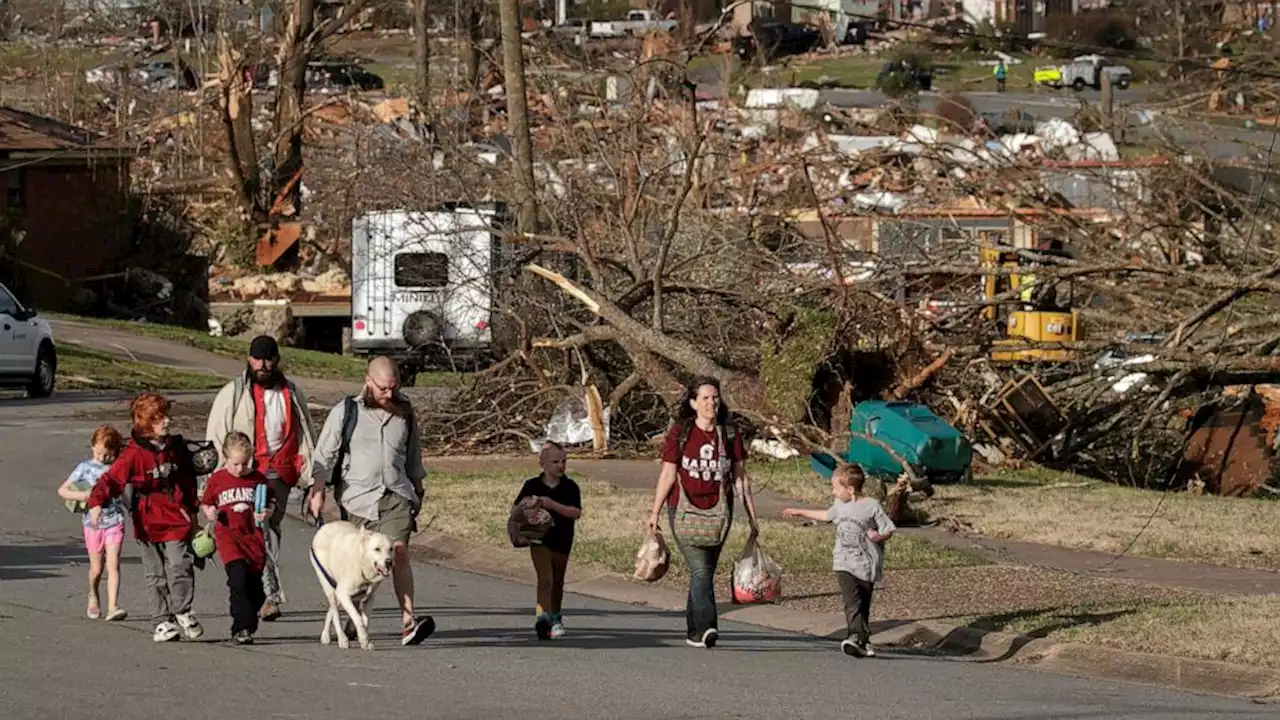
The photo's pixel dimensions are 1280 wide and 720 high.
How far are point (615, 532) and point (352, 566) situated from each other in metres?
5.86

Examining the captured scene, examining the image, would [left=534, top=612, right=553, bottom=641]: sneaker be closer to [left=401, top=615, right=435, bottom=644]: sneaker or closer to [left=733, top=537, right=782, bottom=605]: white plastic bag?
[left=401, top=615, right=435, bottom=644]: sneaker

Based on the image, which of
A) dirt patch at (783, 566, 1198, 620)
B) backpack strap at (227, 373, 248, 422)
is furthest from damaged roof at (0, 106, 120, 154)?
backpack strap at (227, 373, 248, 422)

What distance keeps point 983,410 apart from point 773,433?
7.44 feet

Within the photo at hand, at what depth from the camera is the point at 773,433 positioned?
21.3 metres

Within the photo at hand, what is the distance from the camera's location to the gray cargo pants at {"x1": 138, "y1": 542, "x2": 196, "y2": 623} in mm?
10875

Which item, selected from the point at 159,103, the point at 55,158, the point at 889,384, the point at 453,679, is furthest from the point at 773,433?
the point at 159,103

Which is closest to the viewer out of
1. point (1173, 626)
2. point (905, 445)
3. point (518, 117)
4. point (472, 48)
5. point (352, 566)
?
point (352, 566)

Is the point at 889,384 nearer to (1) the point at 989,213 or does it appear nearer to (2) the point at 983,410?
(2) the point at 983,410

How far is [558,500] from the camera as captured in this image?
11.4 m

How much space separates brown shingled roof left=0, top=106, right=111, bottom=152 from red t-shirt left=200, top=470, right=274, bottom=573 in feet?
102

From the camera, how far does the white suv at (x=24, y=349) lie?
26.7m

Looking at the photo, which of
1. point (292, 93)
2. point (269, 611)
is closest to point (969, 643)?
point (269, 611)

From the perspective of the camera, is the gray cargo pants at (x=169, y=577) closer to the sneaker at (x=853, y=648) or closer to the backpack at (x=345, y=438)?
the backpack at (x=345, y=438)

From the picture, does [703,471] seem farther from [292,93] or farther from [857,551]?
[292,93]
